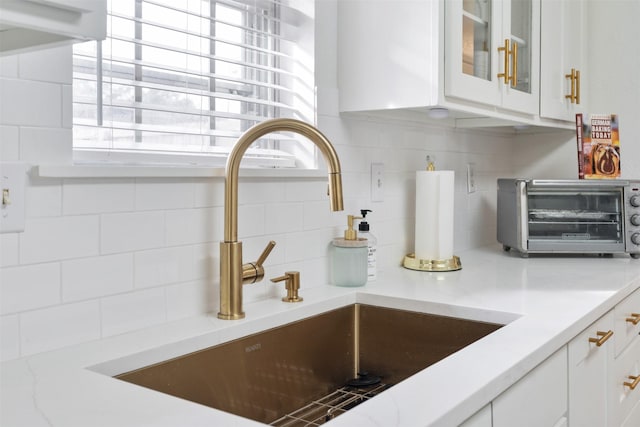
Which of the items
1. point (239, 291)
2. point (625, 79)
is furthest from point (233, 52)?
point (625, 79)

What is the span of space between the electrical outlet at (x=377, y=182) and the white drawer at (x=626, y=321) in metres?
0.74

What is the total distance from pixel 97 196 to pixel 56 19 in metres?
0.57

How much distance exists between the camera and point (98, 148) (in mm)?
1334

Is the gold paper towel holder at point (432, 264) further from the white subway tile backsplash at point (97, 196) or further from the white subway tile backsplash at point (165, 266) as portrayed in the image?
the white subway tile backsplash at point (97, 196)

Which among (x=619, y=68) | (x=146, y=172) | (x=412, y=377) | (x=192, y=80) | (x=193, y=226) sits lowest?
(x=412, y=377)

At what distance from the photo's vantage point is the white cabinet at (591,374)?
1.45 meters

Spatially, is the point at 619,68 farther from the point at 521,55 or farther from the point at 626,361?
the point at 626,361

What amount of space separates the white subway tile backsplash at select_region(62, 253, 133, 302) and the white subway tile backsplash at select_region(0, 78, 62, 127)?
10.1 inches

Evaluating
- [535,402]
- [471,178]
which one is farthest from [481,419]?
[471,178]

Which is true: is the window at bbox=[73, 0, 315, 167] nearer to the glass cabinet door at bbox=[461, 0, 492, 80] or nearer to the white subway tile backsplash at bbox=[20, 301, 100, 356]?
the white subway tile backsplash at bbox=[20, 301, 100, 356]

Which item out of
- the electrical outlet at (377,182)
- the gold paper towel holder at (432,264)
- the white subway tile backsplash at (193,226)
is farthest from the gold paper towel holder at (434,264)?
the white subway tile backsplash at (193,226)

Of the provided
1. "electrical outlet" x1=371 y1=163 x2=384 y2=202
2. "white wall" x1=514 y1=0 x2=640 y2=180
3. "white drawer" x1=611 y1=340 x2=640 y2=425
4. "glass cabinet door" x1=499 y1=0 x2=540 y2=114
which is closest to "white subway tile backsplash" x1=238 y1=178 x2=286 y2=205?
"electrical outlet" x1=371 y1=163 x2=384 y2=202

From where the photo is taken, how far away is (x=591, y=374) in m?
1.57

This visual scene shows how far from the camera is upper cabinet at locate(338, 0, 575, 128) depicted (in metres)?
1.73
